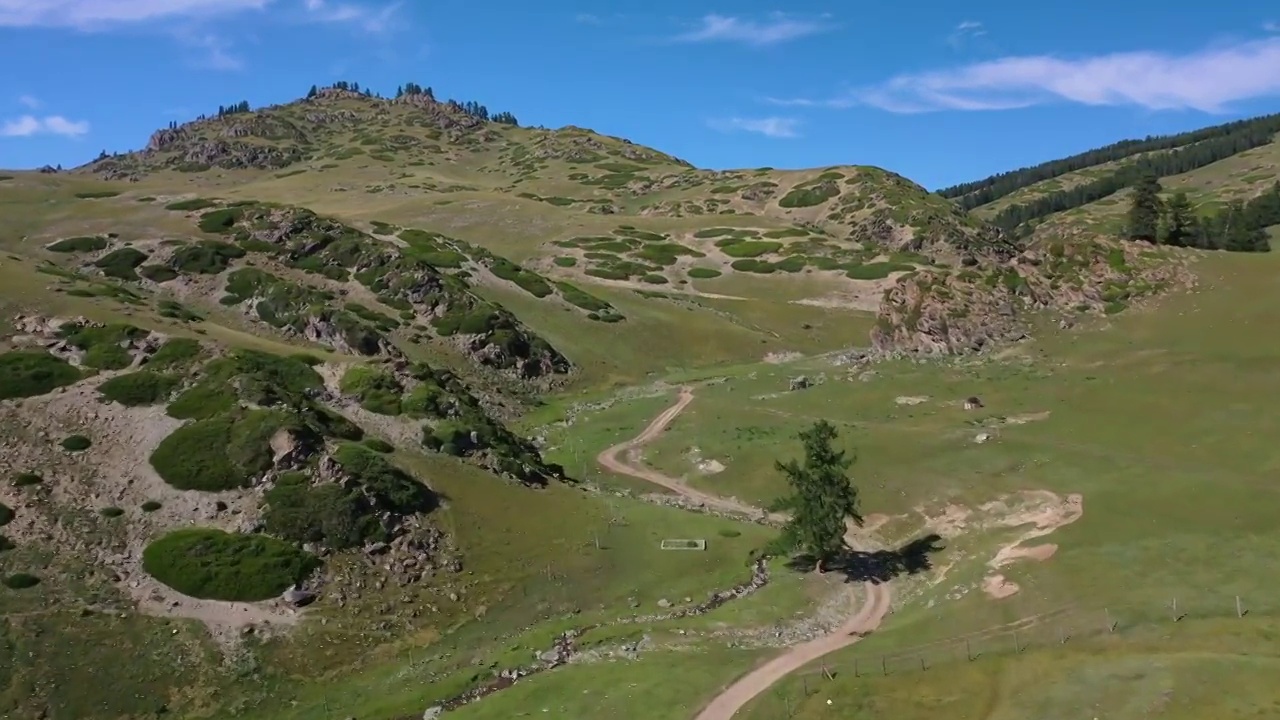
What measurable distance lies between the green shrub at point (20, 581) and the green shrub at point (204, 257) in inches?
2834

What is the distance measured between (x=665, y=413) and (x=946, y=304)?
31.9 m

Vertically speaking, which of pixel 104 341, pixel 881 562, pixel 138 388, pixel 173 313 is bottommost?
pixel 881 562

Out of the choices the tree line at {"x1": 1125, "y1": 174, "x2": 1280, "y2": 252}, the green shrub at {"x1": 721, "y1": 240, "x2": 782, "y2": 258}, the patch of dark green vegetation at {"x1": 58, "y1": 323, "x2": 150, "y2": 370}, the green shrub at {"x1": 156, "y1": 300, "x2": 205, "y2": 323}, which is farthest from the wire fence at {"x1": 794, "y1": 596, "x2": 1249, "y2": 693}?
the green shrub at {"x1": 721, "y1": 240, "x2": 782, "y2": 258}

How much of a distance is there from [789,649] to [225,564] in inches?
1316

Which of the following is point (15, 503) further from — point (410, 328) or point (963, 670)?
point (410, 328)

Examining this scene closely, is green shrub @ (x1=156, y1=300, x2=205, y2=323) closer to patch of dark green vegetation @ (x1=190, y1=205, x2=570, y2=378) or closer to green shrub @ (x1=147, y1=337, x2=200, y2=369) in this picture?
green shrub @ (x1=147, y1=337, x2=200, y2=369)

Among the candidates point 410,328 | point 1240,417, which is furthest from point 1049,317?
point 410,328

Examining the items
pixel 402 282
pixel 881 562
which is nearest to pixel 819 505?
pixel 881 562

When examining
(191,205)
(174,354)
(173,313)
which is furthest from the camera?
(191,205)

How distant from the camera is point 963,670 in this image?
3653 centimetres

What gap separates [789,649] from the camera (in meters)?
44.4

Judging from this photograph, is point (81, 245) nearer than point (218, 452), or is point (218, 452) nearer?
point (218, 452)

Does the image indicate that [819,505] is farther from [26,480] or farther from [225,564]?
[26,480]

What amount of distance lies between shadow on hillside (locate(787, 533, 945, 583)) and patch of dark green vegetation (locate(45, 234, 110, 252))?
112 meters
